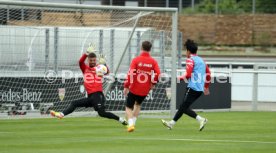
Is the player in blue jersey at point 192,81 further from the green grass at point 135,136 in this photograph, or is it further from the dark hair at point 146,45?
the dark hair at point 146,45

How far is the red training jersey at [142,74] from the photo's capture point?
1944 centimetres

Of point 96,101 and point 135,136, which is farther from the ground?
point 96,101

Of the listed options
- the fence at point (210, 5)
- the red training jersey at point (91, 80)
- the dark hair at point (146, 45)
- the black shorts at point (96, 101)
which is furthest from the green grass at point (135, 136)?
the fence at point (210, 5)

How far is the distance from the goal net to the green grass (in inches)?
67.9

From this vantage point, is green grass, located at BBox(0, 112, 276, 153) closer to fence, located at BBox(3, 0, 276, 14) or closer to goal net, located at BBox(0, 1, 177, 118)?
goal net, located at BBox(0, 1, 177, 118)

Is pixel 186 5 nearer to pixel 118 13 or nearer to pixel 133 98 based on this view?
pixel 118 13

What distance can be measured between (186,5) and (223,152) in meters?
33.7

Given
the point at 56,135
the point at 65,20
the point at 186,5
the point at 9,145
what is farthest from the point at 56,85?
the point at 186,5

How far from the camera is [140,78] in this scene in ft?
64.2

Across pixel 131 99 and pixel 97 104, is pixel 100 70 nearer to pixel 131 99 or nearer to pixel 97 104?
pixel 97 104

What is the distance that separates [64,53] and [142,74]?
659 centimetres

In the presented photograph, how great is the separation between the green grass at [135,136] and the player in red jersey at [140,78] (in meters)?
0.62

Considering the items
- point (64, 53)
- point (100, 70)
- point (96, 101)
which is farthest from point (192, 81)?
point (64, 53)

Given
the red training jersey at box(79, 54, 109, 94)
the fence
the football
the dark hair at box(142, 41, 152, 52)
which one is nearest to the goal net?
the red training jersey at box(79, 54, 109, 94)
